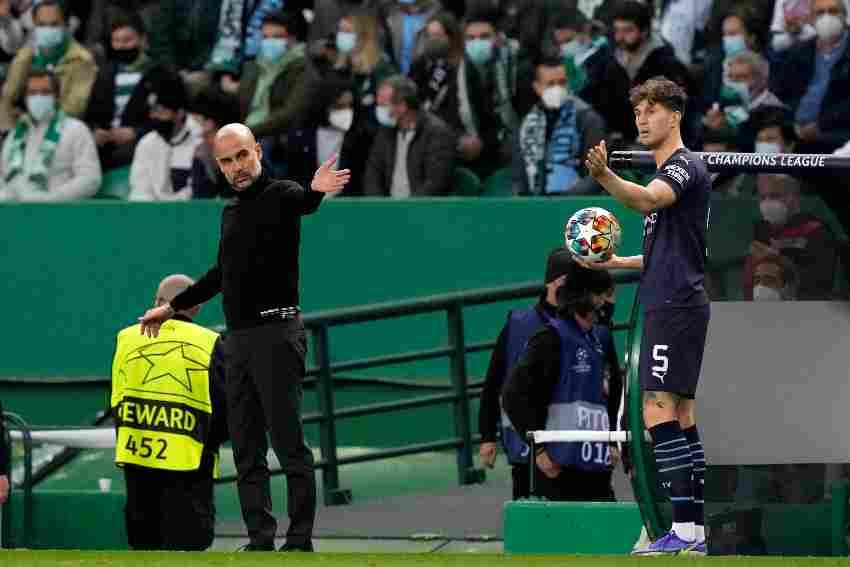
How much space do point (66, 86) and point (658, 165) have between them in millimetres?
9226

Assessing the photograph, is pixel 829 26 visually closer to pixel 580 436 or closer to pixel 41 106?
pixel 580 436

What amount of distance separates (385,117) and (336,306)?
55.8 inches

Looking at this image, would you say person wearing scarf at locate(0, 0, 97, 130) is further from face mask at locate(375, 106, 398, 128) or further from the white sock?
the white sock

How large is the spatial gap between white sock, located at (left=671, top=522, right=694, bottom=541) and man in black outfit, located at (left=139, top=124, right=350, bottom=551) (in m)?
1.78

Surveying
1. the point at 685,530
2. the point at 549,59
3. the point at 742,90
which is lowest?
the point at 685,530

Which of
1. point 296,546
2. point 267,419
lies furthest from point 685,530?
point 267,419

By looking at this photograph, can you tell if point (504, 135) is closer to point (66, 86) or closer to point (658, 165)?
point (66, 86)

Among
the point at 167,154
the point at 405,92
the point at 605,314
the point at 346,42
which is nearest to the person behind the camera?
the point at 605,314

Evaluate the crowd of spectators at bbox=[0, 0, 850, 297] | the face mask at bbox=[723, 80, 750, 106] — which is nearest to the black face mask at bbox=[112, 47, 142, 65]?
the crowd of spectators at bbox=[0, 0, 850, 297]

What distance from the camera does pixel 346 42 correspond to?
1570cm

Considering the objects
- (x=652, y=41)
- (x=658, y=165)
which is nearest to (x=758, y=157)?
(x=658, y=165)

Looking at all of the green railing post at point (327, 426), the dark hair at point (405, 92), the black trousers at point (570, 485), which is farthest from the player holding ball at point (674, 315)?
the dark hair at point (405, 92)

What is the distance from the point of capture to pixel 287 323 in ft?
29.7

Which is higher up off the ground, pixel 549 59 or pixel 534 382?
pixel 549 59
